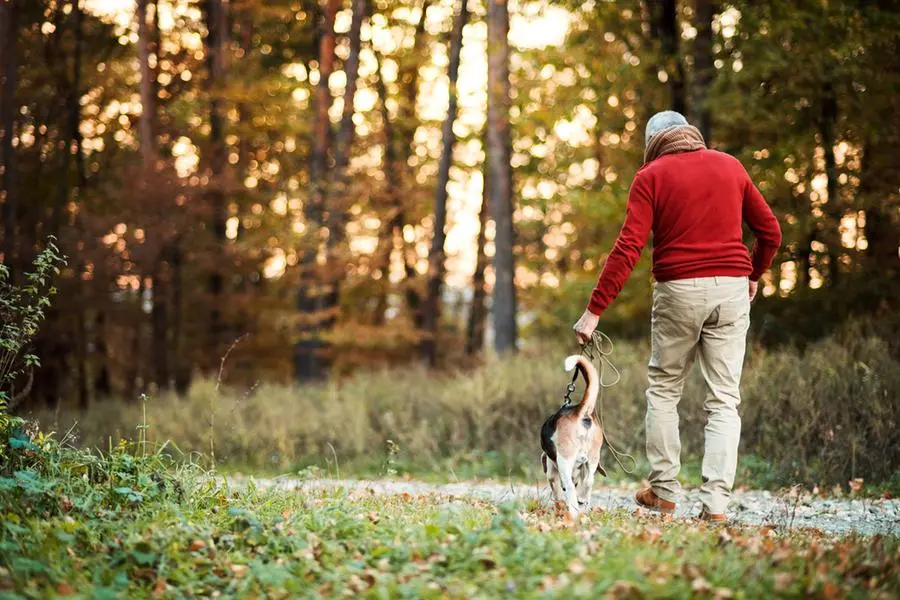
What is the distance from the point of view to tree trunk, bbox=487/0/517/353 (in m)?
15.9

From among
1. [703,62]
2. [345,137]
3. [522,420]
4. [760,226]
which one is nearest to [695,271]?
[760,226]

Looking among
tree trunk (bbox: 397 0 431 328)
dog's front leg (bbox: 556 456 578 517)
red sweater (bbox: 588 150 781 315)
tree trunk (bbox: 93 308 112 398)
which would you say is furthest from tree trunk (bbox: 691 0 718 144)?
tree trunk (bbox: 93 308 112 398)

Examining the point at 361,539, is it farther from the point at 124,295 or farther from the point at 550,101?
the point at 124,295

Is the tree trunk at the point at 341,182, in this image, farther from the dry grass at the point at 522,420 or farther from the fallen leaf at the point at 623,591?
the fallen leaf at the point at 623,591

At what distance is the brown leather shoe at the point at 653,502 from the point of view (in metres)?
5.75

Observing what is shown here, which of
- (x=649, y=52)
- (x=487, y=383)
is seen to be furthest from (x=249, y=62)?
(x=487, y=383)

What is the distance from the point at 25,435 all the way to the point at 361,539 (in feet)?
7.42

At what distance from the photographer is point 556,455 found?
5211mm

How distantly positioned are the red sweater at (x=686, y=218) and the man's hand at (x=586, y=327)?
2.0 inches

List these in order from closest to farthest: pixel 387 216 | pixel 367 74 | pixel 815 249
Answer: pixel 815 249
pixel 387 216
pixel 367 74

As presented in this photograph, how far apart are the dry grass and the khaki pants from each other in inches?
87.4

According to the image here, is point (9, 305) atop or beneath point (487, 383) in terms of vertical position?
atop

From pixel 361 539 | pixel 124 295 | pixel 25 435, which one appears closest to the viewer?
pixel 361 539

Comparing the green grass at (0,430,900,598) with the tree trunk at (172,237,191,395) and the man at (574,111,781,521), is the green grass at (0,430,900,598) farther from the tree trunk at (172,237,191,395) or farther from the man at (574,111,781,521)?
the tree trunk at (172,237,191,395)
